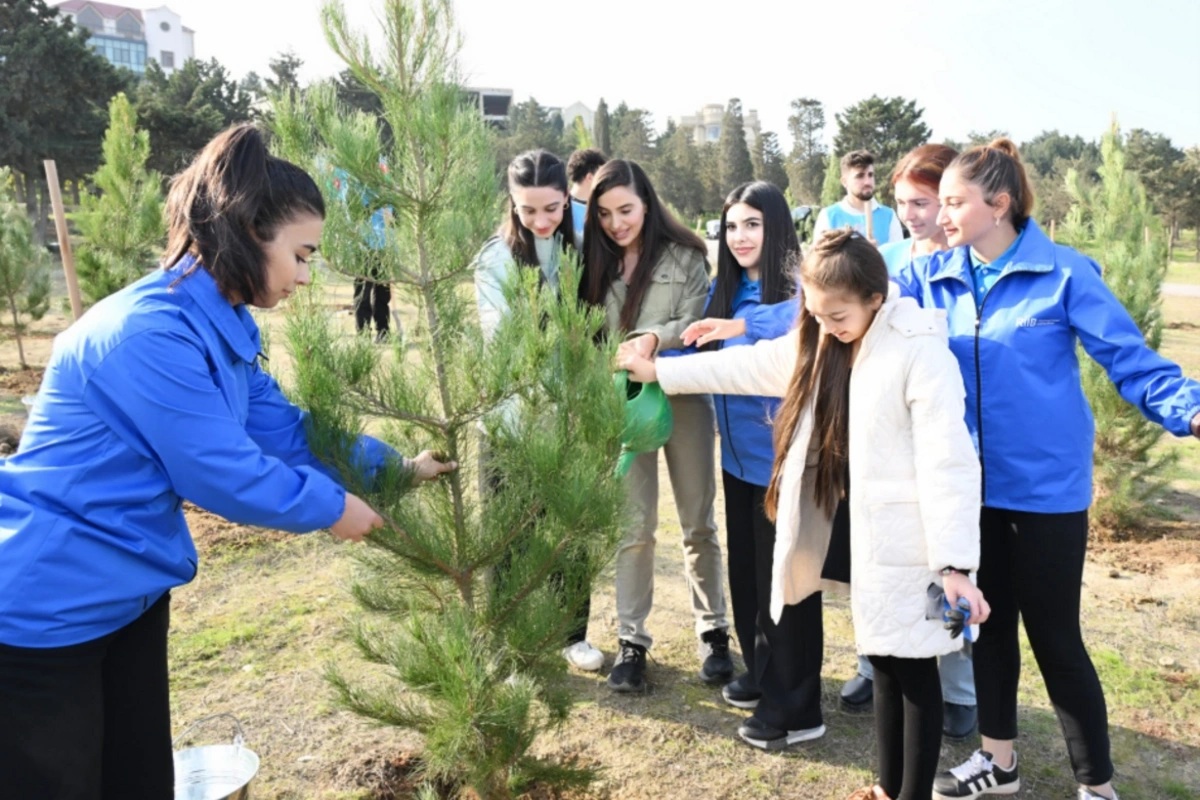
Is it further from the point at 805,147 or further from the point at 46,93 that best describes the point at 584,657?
the point at 805,147

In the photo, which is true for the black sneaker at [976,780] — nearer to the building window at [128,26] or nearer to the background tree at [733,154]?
the background tree at [733,154]

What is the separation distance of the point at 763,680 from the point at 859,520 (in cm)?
97

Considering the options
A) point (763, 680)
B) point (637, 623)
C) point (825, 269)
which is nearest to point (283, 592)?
point (637, 623)

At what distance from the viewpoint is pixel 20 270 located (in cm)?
923

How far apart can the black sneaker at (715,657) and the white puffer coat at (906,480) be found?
4.01ft

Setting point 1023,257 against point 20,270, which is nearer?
point 1023,257

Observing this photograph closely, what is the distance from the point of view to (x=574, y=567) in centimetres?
228

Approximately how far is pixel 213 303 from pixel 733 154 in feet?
148

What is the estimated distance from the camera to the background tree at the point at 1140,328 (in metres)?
5.02

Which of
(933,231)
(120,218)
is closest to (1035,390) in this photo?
(933,231)

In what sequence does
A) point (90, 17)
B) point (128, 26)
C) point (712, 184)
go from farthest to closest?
point (128, 26) < point (90, 17) < point (712, 184)

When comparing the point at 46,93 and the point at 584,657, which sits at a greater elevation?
the point at 46,93

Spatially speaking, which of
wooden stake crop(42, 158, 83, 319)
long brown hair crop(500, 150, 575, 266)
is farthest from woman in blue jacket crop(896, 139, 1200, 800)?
wooden stake crop(42, 158, 83, 319)

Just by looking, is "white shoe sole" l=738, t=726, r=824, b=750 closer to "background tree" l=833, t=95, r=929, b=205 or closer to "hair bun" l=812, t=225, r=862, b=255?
"hair bun" l=812, t=225, r=862, b=255
